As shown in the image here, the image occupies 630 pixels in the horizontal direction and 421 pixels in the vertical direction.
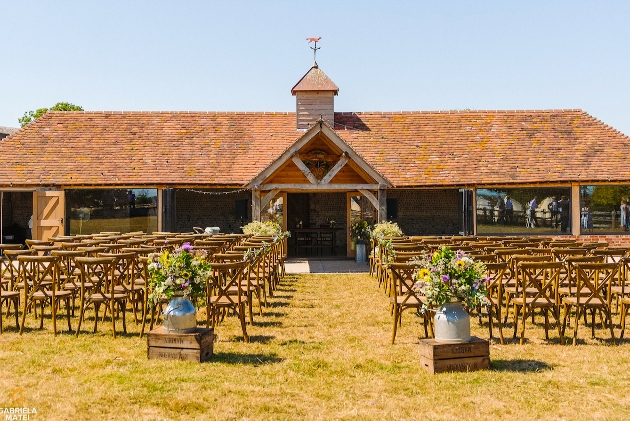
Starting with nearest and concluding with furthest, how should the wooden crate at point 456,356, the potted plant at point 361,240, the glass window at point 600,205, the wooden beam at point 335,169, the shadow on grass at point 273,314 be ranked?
the wooden crate at point 456,356
the shadow on grass at point 273,314
the wooden beam at point 335,169
the potted plant at point 361,240
the glass window at point 600,205

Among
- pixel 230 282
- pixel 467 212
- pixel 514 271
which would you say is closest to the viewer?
pixel 230 282

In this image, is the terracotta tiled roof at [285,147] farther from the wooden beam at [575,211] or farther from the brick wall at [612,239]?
the brick wall at [612,239]

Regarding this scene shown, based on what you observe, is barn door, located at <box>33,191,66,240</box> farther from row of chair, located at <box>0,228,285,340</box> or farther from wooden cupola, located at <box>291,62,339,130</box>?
wooden cupola, located at <box>291,62,339,130</box>

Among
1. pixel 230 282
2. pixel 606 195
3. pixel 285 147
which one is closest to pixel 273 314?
pixel 230 282

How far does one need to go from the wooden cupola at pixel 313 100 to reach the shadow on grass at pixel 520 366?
1706 centimetres

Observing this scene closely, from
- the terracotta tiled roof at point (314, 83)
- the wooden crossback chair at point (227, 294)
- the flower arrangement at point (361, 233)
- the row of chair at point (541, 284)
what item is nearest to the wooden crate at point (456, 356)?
the row of chair at point (541, 284)

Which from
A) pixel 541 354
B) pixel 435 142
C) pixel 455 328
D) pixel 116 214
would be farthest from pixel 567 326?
pixel 116 214

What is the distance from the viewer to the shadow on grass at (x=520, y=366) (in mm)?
6914

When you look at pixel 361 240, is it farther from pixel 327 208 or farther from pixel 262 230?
pixel 262 230

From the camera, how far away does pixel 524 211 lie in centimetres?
2081

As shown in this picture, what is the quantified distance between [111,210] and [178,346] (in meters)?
15.0

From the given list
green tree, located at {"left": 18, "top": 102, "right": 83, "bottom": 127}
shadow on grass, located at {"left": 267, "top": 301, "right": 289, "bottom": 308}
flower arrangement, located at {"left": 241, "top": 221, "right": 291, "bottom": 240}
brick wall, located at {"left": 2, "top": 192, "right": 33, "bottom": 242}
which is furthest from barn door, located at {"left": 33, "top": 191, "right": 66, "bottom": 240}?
green tree, located at {"left": 18, "top": 102, "right": 83, "bottom": 127}

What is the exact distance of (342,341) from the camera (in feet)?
27.6

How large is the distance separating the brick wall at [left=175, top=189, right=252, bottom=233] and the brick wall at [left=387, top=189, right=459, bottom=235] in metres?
5.27
